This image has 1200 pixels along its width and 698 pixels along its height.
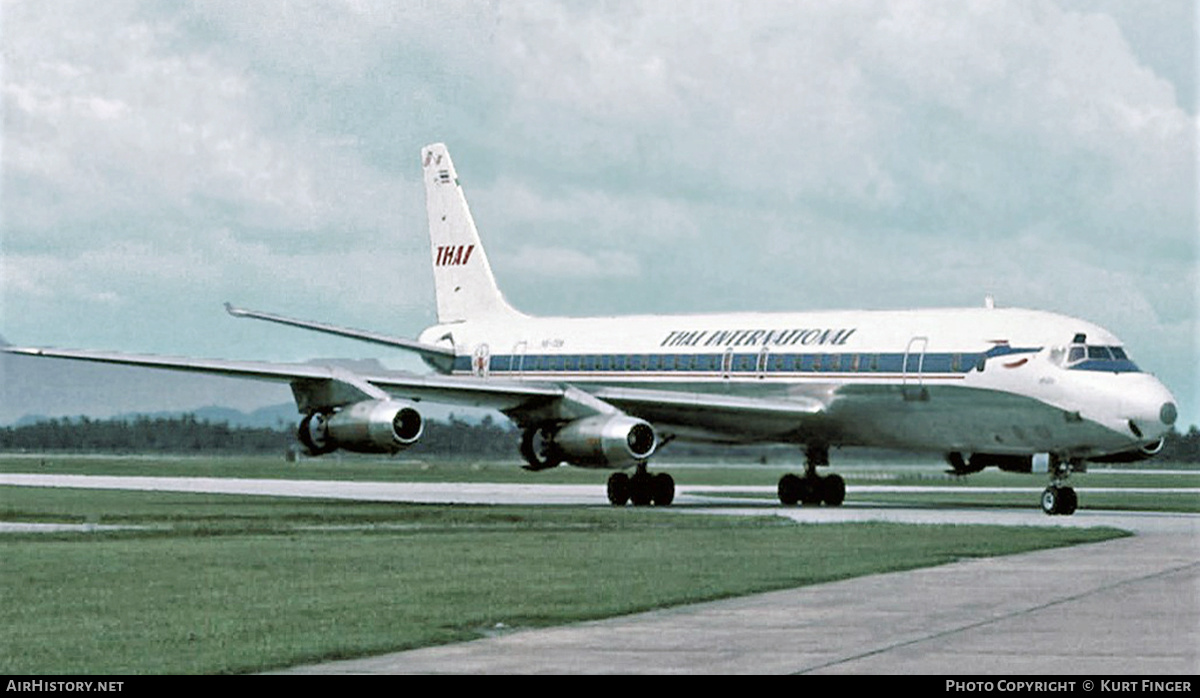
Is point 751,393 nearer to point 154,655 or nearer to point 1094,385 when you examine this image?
point 1094,385

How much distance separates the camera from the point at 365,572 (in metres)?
23.1

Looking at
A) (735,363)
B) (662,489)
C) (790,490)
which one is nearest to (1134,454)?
(790,490)

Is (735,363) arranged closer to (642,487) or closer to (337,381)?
(642,487)

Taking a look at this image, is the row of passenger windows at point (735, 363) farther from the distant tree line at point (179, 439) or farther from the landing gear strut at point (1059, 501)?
the distant tree line at point (179, 439)

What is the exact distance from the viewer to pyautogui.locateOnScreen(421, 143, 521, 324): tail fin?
5647cm

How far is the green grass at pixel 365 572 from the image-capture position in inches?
648

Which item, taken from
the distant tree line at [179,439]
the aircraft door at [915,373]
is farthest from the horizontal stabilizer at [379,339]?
the distant tree line at [179,439]

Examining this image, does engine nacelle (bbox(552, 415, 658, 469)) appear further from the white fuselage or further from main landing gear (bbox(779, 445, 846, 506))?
main landing gear (bbox(779, 445, 846, 506))

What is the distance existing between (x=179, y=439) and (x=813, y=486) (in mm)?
85213

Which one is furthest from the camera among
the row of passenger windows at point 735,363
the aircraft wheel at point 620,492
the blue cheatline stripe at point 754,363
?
the aircraft wheel at point 620,492

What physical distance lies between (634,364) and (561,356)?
2.63 meters

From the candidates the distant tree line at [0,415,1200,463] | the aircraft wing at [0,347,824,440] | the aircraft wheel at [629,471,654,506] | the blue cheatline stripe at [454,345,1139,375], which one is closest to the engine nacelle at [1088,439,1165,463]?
the blue cheatline stripe at [454,345,1139,375]

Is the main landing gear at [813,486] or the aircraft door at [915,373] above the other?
the aircraft door at [915,373]

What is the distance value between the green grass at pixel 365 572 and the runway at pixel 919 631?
78 centimetres
